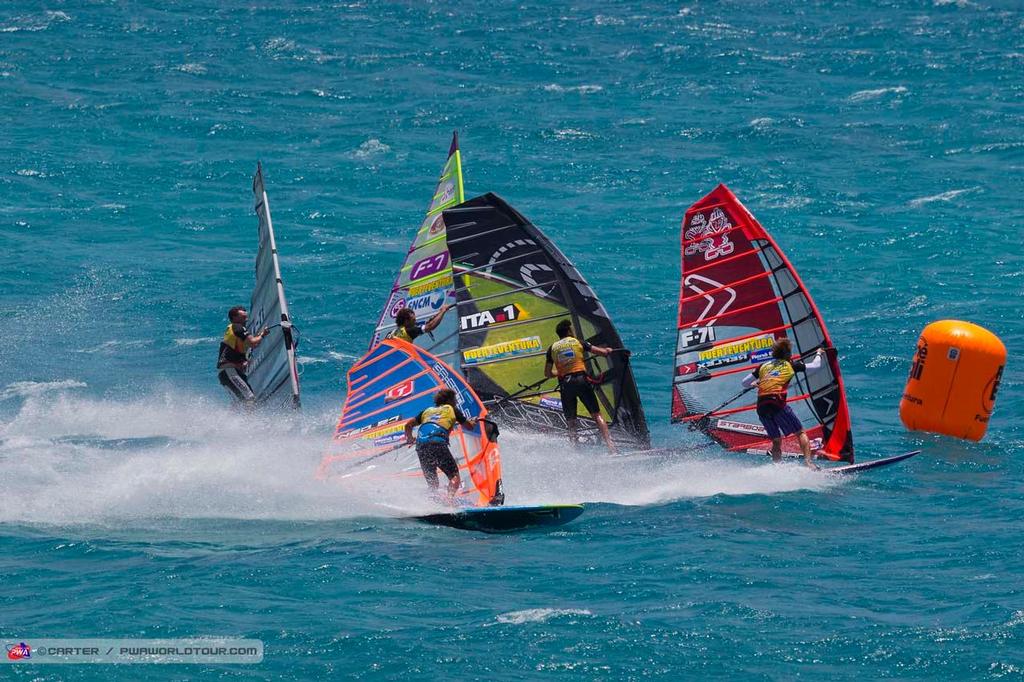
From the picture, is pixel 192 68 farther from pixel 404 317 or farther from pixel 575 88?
pixel 404 317

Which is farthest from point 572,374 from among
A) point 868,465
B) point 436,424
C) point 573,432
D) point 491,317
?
point 868,465

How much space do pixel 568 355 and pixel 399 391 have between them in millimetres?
2648

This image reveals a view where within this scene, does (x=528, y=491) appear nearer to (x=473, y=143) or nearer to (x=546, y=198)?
(x=546, y=198)

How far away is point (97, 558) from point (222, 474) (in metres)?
2.85

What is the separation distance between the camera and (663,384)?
22.5 m

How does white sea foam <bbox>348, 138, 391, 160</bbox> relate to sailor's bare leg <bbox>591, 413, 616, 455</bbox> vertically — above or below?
above

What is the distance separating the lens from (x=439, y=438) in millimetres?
15422

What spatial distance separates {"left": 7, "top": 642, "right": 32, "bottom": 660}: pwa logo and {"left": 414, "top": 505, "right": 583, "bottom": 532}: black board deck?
14.5 ft

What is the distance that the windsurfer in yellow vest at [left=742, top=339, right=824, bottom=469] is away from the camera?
17.7m

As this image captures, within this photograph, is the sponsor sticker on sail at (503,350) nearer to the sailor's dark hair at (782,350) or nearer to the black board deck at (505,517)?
the sailor's dark hair at (782,350)

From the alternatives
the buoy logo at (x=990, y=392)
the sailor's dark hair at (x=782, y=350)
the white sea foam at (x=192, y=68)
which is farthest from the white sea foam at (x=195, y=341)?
the white sea foam at (x=192, y=68)

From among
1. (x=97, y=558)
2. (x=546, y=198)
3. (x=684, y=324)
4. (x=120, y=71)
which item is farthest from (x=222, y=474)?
(x=120, y=71)

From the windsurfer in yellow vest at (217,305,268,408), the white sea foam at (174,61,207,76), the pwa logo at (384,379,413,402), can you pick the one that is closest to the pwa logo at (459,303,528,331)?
the windsurfer in yellow vest at (217,305,268,408)

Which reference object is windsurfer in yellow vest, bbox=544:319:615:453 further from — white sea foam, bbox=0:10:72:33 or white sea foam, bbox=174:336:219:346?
white sea foam, bbox=0:10:72:33
